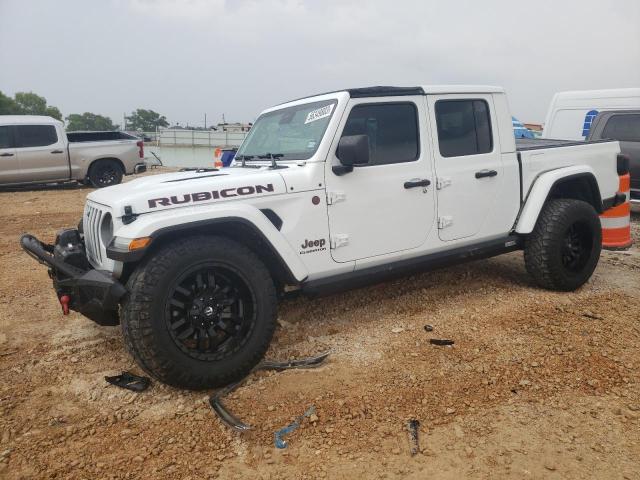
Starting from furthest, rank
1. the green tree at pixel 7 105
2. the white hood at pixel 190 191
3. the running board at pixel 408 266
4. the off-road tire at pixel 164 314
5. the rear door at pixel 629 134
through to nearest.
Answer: the green tree at pixel 7 105
the rear door at pixel 629 134
the running board at pixel 408 266
the white hood at pixel 190 191
the off-road tire at pixel 164 314

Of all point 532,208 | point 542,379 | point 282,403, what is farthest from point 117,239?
point 532,208

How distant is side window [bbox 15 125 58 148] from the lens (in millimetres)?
11445

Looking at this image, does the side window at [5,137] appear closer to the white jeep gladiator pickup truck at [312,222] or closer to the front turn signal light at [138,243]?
the white jeep gladiator pickup truck at [312,222]

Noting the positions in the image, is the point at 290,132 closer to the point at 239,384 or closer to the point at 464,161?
the point at 464,161

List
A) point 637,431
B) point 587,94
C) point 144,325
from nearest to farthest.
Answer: point 637,431
point 144,325
point 587,94

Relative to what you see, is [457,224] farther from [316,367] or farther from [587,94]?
[587,94]

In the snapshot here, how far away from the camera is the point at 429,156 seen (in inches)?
149

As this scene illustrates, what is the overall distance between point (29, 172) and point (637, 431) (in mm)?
12767

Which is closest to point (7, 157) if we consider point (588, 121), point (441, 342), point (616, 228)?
point (441, 342)

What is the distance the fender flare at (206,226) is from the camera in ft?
8.74

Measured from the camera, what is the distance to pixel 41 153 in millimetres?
11664

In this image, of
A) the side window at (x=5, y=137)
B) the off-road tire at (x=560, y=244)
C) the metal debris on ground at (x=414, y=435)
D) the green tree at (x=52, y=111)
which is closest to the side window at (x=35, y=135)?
the side window at (x=5, y=137)

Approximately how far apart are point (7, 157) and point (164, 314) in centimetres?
1092

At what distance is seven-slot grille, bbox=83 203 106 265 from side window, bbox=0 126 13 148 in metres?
9.92
